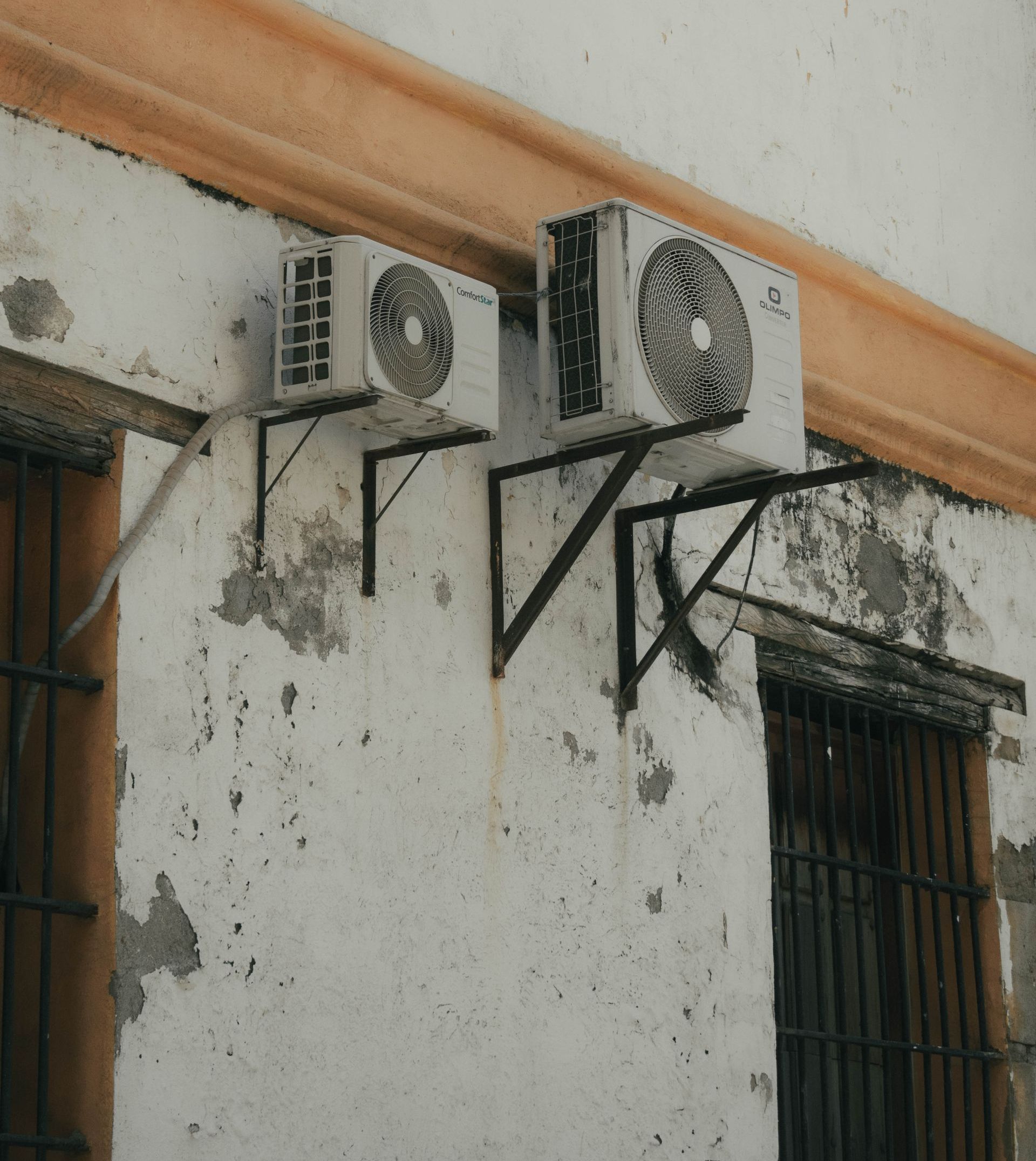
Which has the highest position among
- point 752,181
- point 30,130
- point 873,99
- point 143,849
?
point 873,99

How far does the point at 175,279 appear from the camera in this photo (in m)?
3.64

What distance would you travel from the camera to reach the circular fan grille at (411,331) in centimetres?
360

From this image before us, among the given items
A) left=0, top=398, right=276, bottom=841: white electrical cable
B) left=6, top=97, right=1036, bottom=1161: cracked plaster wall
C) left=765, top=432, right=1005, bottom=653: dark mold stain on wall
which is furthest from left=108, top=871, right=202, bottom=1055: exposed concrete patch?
left=765, top=432, right=1005, bottom=653: dark mold stain on wall

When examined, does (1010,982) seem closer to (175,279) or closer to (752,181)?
(752,181)

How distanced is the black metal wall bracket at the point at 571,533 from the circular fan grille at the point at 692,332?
111 millimetres

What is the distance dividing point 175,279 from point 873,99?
300 cm

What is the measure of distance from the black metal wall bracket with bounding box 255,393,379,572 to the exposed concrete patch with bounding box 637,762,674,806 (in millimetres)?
1252

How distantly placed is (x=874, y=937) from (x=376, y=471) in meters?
2.51

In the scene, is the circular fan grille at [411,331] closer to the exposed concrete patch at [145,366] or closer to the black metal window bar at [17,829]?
the exposed concrete patch at [145,366]

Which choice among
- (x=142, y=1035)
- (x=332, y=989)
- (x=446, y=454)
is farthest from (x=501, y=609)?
(x=142, y=1035)

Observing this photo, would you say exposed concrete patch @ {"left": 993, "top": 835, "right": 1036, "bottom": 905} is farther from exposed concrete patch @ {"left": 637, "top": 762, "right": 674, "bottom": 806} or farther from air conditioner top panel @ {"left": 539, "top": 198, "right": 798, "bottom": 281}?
air conditioner top panel @ {"left": 539, "top": 198, "right": 798, "bottom": 281}

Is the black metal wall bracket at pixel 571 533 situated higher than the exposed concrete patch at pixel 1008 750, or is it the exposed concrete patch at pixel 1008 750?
the black metal wall bracket at pixel 571 533

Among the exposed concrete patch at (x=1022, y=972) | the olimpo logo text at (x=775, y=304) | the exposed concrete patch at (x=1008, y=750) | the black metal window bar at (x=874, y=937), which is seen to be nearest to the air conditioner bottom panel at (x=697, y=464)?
the olimpo logo text at (x=775, y=304)

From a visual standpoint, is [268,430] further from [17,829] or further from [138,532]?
[17,829]
